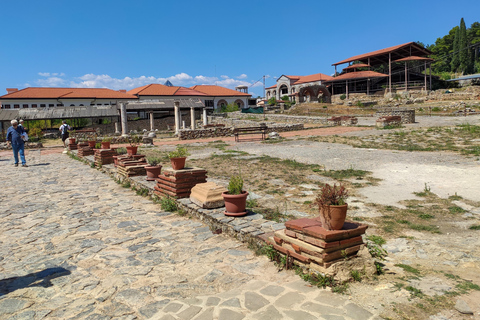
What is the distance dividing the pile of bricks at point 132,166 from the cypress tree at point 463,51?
64.2 m

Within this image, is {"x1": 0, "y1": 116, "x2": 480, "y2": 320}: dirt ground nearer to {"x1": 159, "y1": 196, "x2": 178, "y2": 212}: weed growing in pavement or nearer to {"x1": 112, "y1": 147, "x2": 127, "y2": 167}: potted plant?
{"x1": 159, "y1": 196, "x2": 178, "y2": 212}: weed growing in pavement

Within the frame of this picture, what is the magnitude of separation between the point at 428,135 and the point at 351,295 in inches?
625

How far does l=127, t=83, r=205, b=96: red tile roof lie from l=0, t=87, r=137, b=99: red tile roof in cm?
271

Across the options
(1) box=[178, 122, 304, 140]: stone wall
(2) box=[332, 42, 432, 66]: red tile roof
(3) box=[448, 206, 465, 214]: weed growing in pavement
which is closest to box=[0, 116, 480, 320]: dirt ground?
(3) box=[448, 206, 465, 214]: weed growing in pavement

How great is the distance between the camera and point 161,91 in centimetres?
5716

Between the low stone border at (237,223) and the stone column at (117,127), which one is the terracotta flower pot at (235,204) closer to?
the low stone border at (237,223)

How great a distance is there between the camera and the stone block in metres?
5.49

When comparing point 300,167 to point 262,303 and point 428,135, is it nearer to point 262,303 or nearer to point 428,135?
point 262,303

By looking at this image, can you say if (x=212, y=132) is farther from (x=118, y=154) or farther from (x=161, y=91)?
(x=161, y=91)

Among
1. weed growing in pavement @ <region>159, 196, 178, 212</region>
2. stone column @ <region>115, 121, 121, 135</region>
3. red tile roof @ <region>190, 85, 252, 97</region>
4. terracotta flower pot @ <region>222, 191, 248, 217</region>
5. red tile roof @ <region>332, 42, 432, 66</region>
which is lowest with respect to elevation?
weed growing in pavement @ <region>159, 196, 178, 212</region>

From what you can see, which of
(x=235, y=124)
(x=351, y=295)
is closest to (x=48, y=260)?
(x=351, y=295)

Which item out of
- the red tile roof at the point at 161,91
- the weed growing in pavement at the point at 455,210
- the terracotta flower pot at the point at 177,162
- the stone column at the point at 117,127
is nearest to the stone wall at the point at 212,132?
the stone column at the point at 117,127

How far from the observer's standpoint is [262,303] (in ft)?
9.53

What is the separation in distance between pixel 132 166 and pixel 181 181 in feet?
10.6
